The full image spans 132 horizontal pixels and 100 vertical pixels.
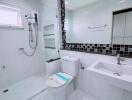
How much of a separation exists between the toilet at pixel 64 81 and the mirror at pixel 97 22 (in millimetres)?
507

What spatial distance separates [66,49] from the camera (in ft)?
6.56

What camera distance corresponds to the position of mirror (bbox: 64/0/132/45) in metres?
1.27

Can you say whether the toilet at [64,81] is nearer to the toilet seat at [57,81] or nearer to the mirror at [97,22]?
the toilet seat at [57,81]

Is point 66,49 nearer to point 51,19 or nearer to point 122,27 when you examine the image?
point 51,19

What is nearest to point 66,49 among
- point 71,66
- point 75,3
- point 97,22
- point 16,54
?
point 71,66

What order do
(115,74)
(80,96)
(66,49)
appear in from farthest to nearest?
(66,49) → (80,96) → (115,74)

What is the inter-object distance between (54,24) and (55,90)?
5.01ft

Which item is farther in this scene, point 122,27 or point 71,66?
point 71,66

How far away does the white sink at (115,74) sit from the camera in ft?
2.67

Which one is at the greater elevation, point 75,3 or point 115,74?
point 75,3

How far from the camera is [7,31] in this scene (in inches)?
77.9

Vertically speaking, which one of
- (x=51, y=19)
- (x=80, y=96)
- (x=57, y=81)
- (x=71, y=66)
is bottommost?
(x=80, y=96)

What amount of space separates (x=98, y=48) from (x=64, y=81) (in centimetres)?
83

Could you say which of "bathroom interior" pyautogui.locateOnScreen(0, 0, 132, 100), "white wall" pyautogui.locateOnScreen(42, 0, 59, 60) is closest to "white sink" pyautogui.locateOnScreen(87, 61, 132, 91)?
"bathroom interior" pyautogui.locateOnScreen(0, 0, 132, 100)
